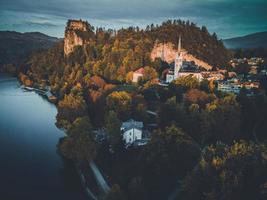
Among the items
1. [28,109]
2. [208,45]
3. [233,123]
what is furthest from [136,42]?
[233,123]

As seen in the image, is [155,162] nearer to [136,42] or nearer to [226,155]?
[226,155]

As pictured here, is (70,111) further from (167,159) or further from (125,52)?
(125,52)

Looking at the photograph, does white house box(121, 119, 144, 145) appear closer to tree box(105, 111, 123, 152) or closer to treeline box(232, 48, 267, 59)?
tree box(105, 111, 123, 152)

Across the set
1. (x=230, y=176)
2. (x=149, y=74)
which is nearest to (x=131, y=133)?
(x=230, y=176)

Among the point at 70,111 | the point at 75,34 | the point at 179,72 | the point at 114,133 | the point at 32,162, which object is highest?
the point at 75,34

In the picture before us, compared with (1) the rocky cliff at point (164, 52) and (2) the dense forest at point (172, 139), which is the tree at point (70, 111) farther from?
(1) the rocky cliff at point (164, 52)

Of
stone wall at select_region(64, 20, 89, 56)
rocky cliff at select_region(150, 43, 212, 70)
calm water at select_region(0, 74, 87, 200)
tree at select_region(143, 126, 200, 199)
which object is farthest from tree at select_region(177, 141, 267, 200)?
stone wall at select_region(64, 20, 89, 56)
